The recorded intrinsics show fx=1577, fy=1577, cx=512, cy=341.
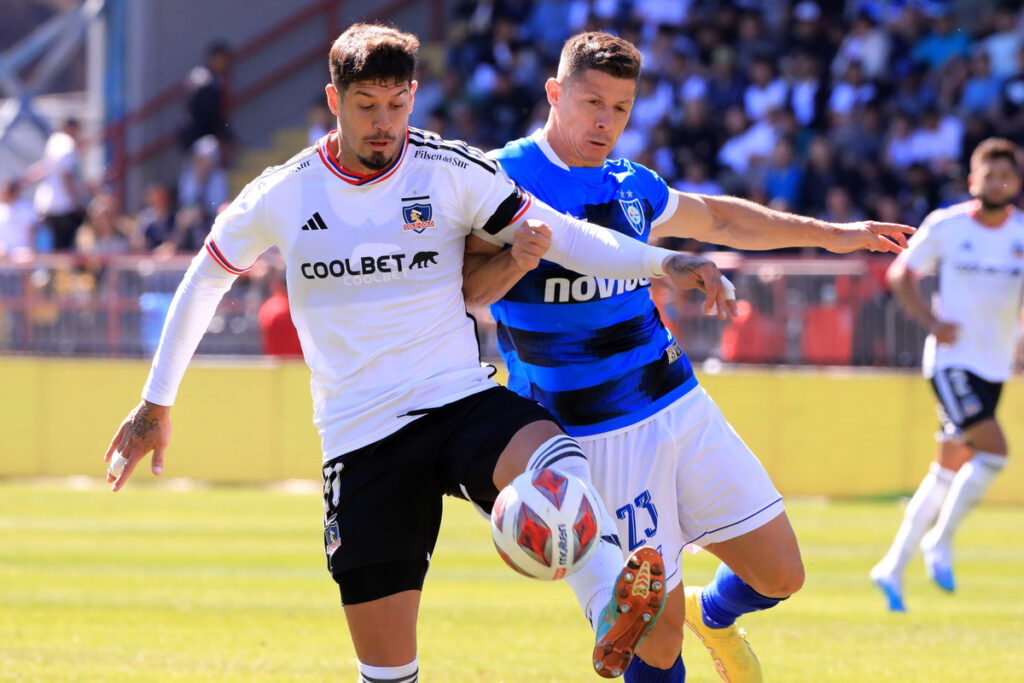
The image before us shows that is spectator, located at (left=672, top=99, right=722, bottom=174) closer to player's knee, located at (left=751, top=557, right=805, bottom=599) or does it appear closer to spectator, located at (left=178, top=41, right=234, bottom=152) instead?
spectator, located at (left=178, top=41, right=234, bottom=152)

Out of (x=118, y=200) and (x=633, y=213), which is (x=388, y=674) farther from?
(x=118, y=200)

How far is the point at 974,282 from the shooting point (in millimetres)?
10789

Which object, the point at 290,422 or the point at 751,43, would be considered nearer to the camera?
the point at 290,422

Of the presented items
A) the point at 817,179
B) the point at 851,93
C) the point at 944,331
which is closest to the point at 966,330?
the point at 944,331

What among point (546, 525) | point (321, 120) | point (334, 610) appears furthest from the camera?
point (321, 120)

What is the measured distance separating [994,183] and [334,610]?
16.6 feet

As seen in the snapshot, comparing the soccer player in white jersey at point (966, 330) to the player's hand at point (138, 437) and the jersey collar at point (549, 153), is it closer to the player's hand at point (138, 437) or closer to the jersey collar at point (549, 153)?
the jersey collar at point (549, 153)

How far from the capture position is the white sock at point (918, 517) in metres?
9.52

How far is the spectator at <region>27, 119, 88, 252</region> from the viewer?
69.6 ft

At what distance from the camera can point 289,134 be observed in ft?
83.4

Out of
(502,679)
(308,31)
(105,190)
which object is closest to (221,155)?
(105,190)

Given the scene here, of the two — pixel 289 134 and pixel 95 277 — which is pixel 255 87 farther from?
pixel 95 277

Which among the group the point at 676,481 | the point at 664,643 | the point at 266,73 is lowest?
the point at 664,643

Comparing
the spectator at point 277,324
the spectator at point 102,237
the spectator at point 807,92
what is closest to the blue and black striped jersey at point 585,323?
the spectator at point 277,324
